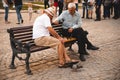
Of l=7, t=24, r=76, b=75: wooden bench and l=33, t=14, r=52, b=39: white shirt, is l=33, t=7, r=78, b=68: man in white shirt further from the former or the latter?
l=7, t=24, r=76, b=75: wooden bench

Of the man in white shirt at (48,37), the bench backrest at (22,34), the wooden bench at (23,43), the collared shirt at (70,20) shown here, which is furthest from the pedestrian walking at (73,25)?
the bench backrest at (22,34)

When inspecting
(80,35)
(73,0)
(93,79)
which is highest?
(73,0)

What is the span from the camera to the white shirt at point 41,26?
7.57 metres

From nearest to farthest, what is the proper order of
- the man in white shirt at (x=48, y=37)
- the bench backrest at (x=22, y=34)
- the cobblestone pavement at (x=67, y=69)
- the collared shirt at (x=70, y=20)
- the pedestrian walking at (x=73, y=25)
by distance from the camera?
the cobblestone pavement at (x=67, y=69) < the man in white shirt at (x=48, y=37) < the bench backrest at (x=22, y=34) < the pedestrian walking at (x=73, y=25) < the collared shirt at (x=70, y=20)

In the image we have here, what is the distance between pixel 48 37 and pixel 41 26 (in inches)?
12.3

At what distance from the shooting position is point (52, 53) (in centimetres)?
903

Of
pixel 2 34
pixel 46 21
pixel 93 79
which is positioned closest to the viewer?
pixel 93 79

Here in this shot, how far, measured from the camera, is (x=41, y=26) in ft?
25.1

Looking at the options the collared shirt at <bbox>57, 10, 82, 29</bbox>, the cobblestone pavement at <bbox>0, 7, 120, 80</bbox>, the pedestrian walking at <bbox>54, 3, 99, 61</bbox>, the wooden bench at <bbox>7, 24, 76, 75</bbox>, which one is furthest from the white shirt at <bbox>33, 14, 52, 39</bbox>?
the collared shirt at <bbox>57, 10, 82, 29</bbox>

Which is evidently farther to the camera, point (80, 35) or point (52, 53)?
Result: point (52, 53)

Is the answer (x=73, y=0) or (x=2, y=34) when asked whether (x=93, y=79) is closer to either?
(x=2, y=34)

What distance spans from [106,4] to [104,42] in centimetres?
731

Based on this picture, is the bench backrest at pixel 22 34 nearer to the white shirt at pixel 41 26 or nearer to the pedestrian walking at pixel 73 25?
the white shirt at pixel 41 26

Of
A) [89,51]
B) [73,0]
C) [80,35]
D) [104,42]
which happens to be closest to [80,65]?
[80,35]
